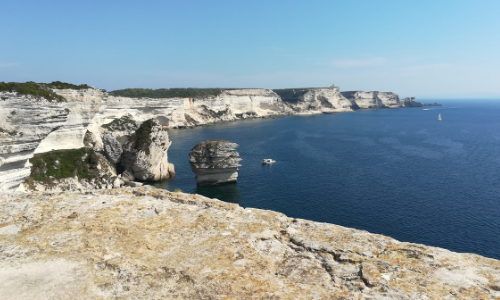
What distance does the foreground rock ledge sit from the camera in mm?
7891

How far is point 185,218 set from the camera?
1219 cm

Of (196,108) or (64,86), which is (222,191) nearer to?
(64,86)

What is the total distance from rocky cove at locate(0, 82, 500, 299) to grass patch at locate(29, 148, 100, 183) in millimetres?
27706

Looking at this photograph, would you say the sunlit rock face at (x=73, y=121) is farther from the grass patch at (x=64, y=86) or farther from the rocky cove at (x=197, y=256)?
the rocky cove at (x=197, y=256)

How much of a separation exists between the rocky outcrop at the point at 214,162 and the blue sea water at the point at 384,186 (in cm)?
174

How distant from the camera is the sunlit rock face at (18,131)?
1226 inches

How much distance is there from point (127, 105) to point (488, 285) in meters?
114

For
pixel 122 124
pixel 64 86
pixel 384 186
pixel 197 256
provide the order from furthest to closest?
1. pixel 122 124
2. pixel 64 86
3. pixel 384 186
4. pixel 197 256

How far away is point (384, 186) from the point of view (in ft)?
153

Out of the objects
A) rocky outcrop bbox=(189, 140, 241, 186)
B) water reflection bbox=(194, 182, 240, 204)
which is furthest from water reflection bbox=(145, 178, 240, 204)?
rocky outcrop bbox=(189, 140, 241, 186)

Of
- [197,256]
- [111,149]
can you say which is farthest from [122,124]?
[197,256]

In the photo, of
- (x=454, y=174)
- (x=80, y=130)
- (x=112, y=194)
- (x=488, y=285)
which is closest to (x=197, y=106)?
(x=80, y=130)

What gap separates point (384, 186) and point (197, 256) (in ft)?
142

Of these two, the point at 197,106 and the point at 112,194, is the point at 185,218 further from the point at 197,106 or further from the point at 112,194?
the point at 197,106
